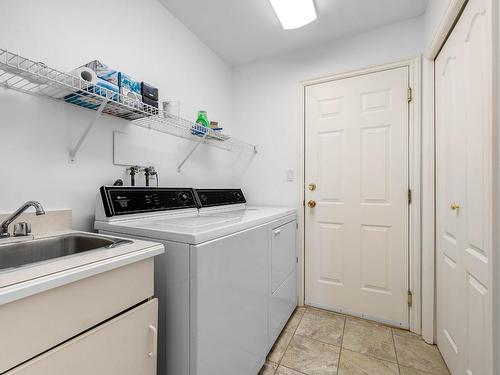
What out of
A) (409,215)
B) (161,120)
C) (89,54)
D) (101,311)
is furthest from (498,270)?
(89,54)

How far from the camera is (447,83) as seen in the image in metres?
1.59

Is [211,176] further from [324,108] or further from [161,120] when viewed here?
[324,108]

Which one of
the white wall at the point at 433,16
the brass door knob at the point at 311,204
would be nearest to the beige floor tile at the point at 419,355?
the brass door knob at the point at 311,204

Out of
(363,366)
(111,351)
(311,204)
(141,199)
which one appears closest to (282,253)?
(311,204)

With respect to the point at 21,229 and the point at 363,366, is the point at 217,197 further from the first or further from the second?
the point at 363,366

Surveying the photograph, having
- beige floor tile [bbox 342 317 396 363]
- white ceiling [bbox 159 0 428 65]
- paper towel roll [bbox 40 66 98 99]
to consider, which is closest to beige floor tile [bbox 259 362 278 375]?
beige floor tile [bbox 342 317 396 363]

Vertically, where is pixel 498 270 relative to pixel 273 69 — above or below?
below

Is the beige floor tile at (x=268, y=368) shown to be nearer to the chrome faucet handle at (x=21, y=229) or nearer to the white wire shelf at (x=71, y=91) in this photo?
the chrome faucet handle at (x=21, y=229)

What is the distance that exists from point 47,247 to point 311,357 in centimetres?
169

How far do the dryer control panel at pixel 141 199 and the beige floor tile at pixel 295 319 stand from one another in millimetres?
1276

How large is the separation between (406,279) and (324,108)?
164 cm

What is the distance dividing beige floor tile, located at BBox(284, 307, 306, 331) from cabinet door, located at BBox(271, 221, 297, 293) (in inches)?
16.3

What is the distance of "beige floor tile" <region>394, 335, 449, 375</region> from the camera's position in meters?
1.59

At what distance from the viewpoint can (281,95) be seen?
8.34ft
